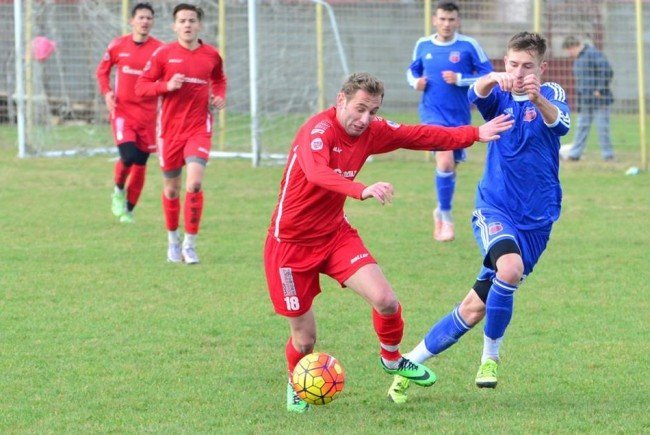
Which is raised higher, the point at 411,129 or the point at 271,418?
the point at 411,129

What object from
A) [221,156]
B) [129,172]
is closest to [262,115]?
[221,156]

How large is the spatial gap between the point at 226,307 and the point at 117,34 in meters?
11.8

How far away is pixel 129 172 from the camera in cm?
1353

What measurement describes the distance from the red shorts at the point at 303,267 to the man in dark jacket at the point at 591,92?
12.9 meters

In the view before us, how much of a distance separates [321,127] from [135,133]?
7.31 metres

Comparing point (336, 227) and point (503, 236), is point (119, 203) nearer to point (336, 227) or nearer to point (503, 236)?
point (336, 227)

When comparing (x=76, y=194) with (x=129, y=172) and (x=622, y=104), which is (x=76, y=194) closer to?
(x=129, y=172)

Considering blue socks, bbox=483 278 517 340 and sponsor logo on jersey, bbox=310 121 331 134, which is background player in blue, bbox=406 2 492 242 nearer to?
blue socks, bbox=483 278 517 340

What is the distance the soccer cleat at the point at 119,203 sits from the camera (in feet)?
43.9

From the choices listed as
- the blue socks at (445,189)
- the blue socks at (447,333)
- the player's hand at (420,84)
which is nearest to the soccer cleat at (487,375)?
the blue socks at (447,333)

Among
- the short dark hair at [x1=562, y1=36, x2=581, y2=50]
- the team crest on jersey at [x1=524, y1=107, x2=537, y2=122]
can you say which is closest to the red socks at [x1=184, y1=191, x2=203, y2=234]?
the team crest on jersey at [x1=524, y1=107, x2=537, y2=122]

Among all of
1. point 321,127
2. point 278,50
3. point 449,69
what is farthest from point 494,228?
point 278,50

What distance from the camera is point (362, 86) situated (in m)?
6.15

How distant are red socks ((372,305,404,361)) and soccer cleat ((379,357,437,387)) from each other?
56 millimetres
